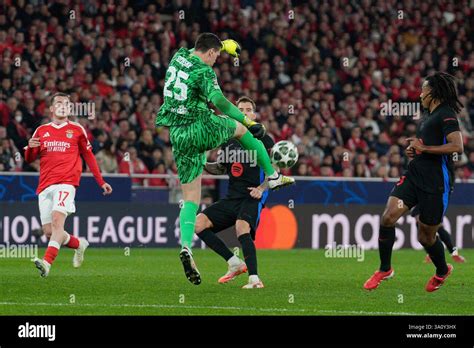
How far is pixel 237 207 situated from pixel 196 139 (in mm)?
2008

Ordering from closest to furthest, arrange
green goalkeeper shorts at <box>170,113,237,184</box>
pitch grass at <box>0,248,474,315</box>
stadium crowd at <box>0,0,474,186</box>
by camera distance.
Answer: pitch grass at <box>0,248,474,315</box> < green goalkeeper shorts at <box>170,113,237,184</box> < stadium crowd at <box>0,0,474,186</box>

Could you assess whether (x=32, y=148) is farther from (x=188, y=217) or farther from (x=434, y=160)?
(x=434, y=160)

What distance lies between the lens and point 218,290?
11359mm

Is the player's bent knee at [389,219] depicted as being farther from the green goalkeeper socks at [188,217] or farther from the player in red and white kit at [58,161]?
the player in red and white kit at [58,161]

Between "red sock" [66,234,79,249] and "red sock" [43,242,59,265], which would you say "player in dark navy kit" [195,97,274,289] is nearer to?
"red sock" [43,242,59,265]

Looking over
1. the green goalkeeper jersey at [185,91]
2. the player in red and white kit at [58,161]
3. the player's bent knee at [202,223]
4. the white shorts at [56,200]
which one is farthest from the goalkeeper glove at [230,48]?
the white shorts at [56,200]

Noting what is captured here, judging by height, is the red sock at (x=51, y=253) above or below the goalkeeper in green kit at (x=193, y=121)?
below

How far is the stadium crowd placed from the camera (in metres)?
20.7

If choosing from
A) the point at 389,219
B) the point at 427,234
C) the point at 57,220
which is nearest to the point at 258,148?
the point at 389,219

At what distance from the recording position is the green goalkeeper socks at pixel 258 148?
10.6 metres

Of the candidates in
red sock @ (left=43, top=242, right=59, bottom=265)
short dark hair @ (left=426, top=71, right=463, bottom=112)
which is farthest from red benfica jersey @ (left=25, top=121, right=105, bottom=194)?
short dark hair @ (left=426, top=71, right=463, bottom=112)

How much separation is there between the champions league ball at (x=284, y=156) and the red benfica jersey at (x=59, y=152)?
7.90ft

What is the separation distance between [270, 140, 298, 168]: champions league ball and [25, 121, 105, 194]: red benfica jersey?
2407 millimetres
